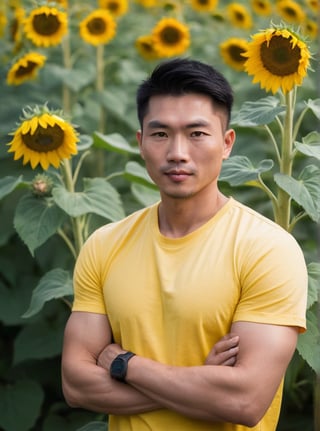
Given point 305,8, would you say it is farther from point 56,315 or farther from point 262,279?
point 262,279

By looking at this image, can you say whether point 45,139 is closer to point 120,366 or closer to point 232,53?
point 120,366

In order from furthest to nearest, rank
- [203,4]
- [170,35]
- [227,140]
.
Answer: [203,4] < [170,35] < [227,140]

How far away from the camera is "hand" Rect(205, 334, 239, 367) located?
6.35 feet

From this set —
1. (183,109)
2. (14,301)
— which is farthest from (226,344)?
(14,301)

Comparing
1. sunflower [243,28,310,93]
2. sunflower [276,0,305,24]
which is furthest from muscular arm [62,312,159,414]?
sunflower [276,0,305,24]

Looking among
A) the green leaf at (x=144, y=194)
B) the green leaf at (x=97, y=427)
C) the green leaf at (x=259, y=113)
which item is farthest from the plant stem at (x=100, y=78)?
the green leaf at (x=97, y=427)

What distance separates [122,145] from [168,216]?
3.36 ft

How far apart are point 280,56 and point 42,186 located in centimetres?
81

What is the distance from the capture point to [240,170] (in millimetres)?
2572

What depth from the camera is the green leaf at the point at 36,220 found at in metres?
2.75

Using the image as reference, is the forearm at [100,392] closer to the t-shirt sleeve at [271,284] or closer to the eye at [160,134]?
the t-shirt sleeve at [271,284]

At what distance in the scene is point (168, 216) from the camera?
211 cm

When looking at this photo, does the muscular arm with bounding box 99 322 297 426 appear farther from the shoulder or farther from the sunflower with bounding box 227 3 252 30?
the sunflower with bounding box 227 3 252 30

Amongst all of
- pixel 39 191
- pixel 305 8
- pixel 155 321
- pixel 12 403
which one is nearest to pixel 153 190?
pixel 39 191
